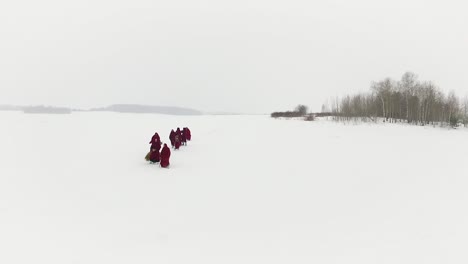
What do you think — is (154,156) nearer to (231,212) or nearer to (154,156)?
(154,156)

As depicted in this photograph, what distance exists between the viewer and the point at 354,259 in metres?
4.05

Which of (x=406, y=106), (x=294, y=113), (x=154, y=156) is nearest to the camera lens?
(x=154, y=156)

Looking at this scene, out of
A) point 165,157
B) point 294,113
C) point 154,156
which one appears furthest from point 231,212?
point 294,113

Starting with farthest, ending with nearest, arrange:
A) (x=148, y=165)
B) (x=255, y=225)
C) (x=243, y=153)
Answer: (x=243, y=153), (x=148, y=165), (x=255, y=225)

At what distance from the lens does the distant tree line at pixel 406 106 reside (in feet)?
148

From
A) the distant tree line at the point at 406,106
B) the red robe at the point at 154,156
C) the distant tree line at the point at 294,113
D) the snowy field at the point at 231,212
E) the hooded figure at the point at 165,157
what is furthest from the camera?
the distant tree line at the point at 294,113

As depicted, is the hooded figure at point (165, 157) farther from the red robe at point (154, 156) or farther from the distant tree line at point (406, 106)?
the distant tree line at point (406, 106)

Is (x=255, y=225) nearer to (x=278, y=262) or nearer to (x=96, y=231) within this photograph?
(x=278, y=262)

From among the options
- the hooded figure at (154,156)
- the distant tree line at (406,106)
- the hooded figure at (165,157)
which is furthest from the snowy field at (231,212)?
the distant tree line at (406,106)

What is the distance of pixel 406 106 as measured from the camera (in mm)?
48062

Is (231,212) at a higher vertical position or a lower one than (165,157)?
lower

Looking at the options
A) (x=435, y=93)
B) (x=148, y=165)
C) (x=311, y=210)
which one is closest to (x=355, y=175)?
(x=311, y=210)

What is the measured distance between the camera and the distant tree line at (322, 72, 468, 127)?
4509 centimetres

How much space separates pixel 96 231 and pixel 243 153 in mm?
9497
